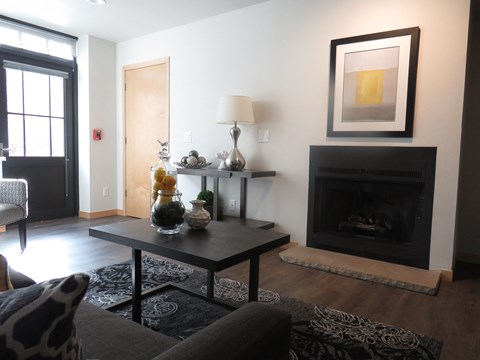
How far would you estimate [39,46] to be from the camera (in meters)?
4.34

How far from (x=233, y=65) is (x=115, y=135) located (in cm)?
218

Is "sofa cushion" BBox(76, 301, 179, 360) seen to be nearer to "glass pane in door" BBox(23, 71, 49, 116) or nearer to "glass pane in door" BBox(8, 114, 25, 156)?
"glass pane in door" BBox(8, 114, 25, 156)

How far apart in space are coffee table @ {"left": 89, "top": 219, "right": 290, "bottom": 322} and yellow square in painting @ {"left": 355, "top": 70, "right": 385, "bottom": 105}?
1.67 m

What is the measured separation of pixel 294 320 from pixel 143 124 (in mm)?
3474

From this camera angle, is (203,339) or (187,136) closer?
(203,339)

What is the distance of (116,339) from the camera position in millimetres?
959

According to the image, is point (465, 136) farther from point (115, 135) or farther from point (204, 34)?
point (115, 135)

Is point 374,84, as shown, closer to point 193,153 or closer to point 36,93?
point 193,153

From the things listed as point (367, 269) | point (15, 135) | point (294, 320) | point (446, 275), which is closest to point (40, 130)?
point (15, 135)

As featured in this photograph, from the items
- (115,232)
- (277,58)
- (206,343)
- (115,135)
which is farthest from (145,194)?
(206,343)

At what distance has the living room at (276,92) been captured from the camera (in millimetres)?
2662

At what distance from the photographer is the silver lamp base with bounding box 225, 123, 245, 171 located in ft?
11.3

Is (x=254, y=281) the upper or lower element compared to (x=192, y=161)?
lower

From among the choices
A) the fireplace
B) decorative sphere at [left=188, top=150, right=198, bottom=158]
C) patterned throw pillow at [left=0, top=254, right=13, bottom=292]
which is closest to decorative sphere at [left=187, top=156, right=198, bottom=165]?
decorative sphere at [left=188, top=150, right=198, bottom=158]
